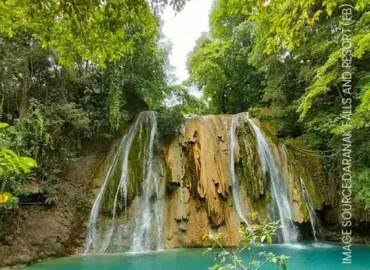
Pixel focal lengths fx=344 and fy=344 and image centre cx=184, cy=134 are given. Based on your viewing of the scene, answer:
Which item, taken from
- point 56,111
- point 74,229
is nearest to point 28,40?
point 56,111

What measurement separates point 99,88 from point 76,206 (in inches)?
154

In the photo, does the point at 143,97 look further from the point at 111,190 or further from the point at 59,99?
the point at 111,190

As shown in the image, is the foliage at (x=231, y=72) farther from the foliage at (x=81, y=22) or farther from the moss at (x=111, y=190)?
the foliage at (x=81, y=22)

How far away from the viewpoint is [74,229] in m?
9.26

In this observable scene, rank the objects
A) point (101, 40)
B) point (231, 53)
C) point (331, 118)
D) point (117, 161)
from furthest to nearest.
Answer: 1. point (231, 53)
2. point (117, 161)
3. point (331, 118)
4. point (101, 40)

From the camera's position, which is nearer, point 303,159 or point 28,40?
point 28,40

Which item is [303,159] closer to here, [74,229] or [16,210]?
[74,229]

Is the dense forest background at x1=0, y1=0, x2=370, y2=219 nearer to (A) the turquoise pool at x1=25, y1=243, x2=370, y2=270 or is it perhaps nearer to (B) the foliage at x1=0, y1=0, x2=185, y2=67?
(A) the turquoise pool at x1=25, y1=243, x2=370, y2=270

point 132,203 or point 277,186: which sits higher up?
point 277,186

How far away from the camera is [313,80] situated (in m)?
10.0

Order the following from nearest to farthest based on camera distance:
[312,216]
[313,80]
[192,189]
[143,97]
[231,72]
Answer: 1. [313,80]
2. [192,189]
3. [312,216]
4. [143,97]
5. [231,72]

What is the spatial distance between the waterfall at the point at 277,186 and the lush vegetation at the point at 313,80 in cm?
113

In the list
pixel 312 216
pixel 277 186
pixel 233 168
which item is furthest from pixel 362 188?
pixel 233 168

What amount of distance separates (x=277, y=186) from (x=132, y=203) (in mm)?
4424
